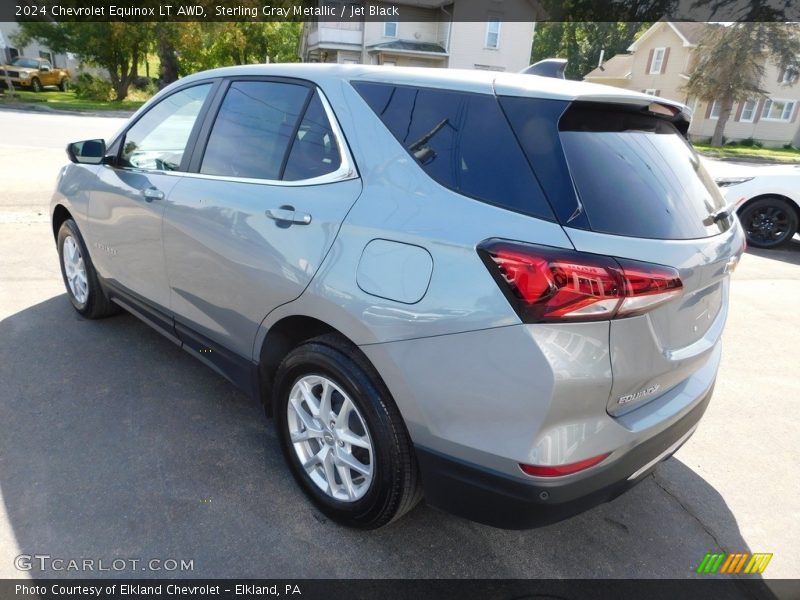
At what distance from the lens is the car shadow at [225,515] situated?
2.23 metres

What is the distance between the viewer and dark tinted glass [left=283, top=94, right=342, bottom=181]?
7.47 feet

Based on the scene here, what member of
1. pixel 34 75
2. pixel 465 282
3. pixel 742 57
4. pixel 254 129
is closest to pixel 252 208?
pixel 254 129

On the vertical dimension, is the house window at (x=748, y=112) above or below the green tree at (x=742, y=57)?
below

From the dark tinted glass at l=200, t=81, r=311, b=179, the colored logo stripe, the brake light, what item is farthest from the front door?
the colored logo stripe

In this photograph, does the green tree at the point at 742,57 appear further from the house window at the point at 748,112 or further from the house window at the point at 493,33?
the house window at the point at 493,33

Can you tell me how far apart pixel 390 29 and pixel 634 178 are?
3433 centimetres

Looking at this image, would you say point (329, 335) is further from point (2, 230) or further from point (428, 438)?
point (2, 230)

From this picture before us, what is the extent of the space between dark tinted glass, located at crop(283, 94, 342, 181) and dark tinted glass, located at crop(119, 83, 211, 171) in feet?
3.10

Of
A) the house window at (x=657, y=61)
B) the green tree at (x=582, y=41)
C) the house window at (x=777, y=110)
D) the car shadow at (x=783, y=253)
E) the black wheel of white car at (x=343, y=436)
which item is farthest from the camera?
the green tree at (x=582, y=41)

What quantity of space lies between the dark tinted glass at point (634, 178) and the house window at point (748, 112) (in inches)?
1626

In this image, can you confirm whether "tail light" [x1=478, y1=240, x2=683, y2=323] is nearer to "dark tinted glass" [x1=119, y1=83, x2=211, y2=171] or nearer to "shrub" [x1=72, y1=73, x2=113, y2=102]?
"dark tinted glass" [x1=119, y1=83, x2=211, y2=171]

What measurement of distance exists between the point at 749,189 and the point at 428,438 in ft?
26.5

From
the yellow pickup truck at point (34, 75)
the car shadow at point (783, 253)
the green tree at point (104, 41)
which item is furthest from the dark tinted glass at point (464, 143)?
the yellow pickup truck at point (34, 75)

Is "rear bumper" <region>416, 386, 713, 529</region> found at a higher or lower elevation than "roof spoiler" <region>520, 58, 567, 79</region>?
lower
